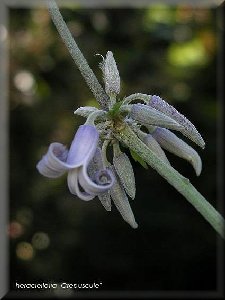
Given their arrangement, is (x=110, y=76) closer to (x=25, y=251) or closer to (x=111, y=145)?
(x=111, y=145)

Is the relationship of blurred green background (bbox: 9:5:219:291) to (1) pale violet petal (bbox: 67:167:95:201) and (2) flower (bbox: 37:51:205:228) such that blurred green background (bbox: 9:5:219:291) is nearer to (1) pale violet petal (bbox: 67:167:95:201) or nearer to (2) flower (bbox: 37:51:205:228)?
(2) flower (bbox: 37:51:205:228)

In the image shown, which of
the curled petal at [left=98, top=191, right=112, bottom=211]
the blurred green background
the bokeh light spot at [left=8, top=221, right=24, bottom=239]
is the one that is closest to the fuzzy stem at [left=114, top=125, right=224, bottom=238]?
the curled petal at [left=98, top=191, right=112, bottom=211]

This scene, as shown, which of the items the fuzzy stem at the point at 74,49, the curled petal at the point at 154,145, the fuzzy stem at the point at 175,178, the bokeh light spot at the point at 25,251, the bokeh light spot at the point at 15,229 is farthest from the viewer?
the bokeh light spot at the point at 25,251

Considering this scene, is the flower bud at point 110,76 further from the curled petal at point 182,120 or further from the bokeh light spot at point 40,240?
the bokeh light spot at point 40,240

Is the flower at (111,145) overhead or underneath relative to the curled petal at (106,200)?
overhead

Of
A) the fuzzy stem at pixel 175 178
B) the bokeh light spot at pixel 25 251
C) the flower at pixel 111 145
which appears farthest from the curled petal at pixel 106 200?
the bokeh light spot at pixel 25 251
